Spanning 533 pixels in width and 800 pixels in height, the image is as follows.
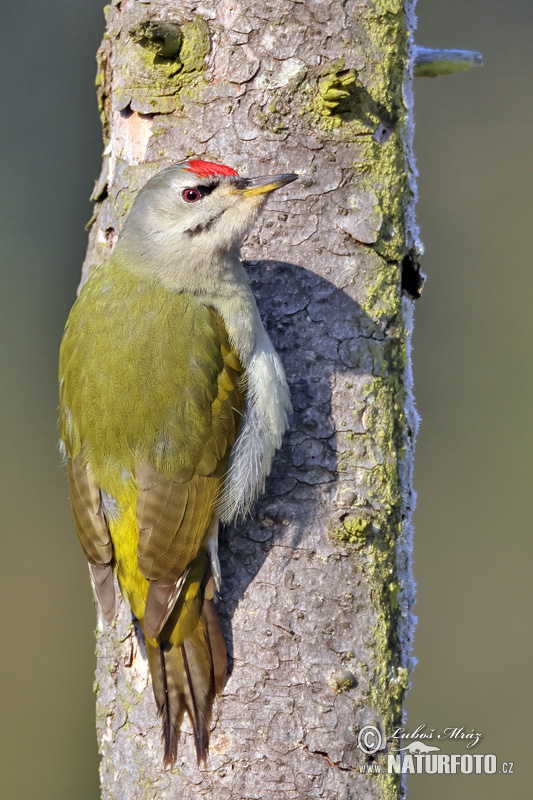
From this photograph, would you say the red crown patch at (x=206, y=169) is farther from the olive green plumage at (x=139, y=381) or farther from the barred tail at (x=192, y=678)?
the barred tail at (x=192, y=678)

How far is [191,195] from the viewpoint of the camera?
3020 millimetres

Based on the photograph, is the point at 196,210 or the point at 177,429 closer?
the point at 177,429

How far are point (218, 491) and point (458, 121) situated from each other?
7.04 metres

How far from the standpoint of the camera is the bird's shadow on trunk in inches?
111

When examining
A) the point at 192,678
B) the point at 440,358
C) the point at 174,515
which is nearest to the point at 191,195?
the point at 174,515

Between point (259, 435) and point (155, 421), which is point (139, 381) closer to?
point (155, 421)

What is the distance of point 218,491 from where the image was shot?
2855 millimetres

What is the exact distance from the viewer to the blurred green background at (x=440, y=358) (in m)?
7.38

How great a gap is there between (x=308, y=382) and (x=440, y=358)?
5.41m

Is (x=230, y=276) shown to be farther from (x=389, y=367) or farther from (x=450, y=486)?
(x=450, y=486)

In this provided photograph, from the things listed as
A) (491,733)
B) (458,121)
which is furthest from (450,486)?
(458,121)
